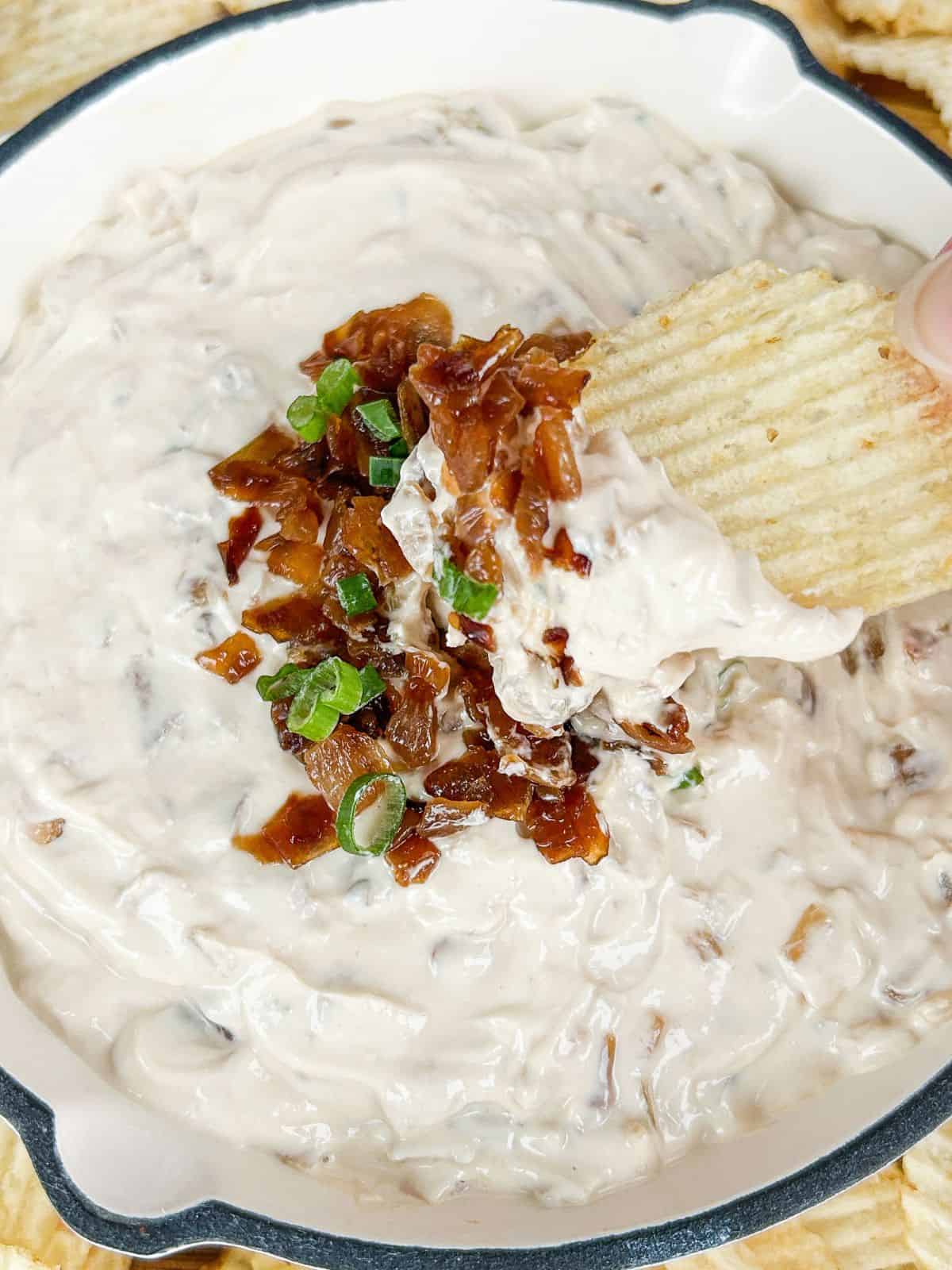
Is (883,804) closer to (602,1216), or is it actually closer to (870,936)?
(870,936)

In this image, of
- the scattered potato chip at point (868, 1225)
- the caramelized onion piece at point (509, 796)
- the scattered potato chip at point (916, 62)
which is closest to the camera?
the caramelized onion piece at point (509, 796)

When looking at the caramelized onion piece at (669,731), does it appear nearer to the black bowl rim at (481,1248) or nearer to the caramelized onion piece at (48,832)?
the black bowl rim at (481,1248)

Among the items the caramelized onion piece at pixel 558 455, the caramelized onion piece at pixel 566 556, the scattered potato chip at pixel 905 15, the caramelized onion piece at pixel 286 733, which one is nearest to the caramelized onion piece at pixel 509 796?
the caramelized onion piece at pixel 286 733

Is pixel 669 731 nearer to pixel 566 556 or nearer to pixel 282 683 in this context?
pixel 566 556

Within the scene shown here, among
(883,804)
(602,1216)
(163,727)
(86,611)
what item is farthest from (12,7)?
(602,1216)

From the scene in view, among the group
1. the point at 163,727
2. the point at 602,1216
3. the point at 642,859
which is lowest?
the point at 602,1216

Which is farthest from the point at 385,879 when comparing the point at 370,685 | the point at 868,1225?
the point at 868,1225

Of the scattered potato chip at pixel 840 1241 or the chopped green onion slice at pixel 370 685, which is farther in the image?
the scattered potato chip at pixel 840 1241
